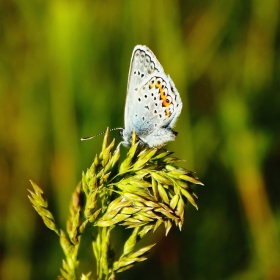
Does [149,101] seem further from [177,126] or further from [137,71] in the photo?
[177,126]

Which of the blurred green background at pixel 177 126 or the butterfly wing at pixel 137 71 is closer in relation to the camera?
the butterfly wing at pixel 137 71

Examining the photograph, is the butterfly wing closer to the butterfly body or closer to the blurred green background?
the butterfly body

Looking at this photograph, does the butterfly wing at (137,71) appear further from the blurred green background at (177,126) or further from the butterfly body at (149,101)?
the blurred green background at (177,126)

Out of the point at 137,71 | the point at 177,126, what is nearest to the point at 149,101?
the point at 137,71

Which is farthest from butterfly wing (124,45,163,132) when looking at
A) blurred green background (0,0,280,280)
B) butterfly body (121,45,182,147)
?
blurred green background (0,0,280,280)

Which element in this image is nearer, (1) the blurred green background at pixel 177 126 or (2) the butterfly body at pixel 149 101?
(2) the butterfly body at pixel 149 101

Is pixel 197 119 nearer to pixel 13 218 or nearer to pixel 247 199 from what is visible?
pixel 247 199

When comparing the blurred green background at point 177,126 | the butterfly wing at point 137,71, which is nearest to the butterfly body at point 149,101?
the butterfly wing at point 137,71

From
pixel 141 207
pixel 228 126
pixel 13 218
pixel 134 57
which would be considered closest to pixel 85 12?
pixel 134 57
